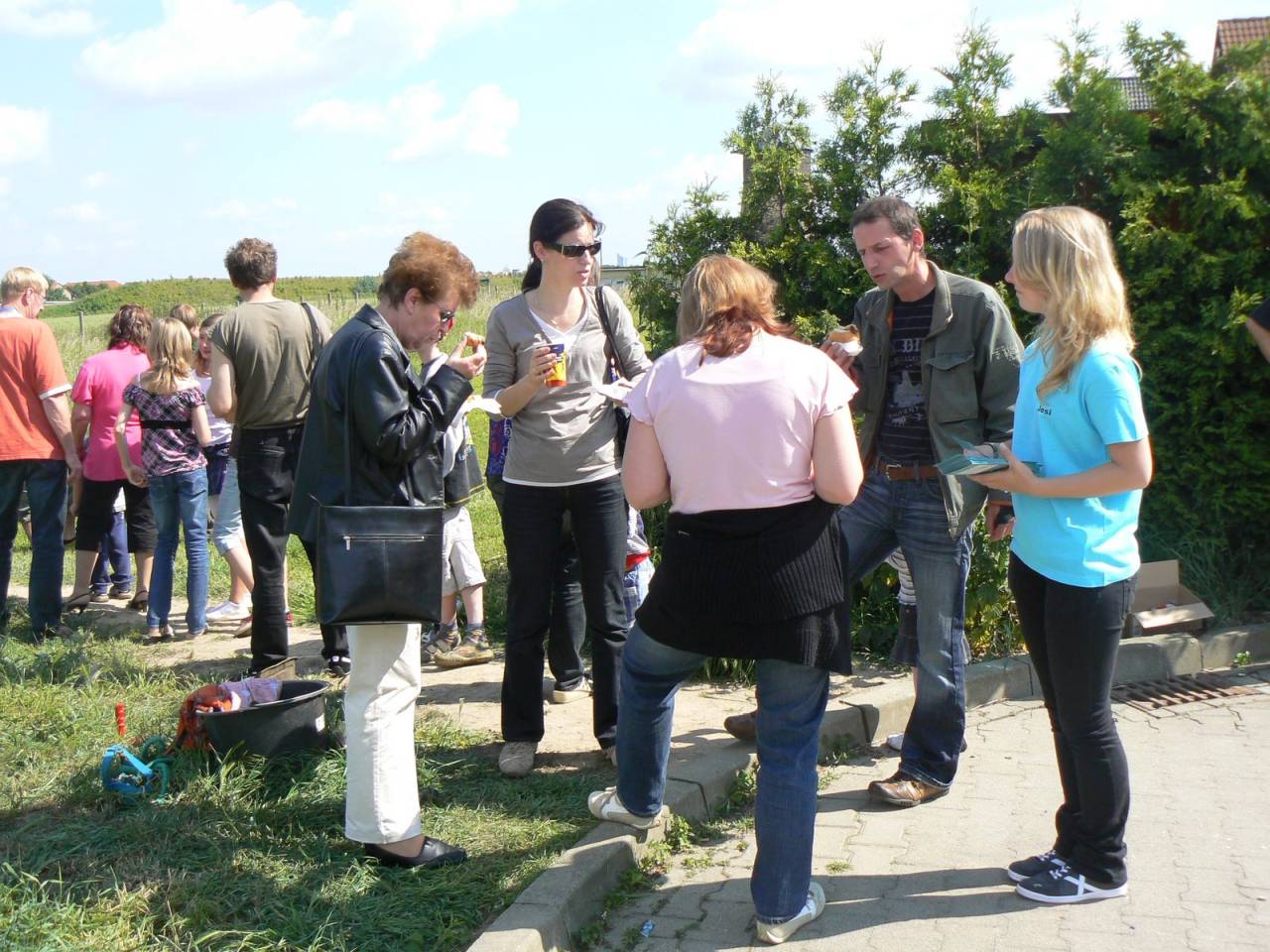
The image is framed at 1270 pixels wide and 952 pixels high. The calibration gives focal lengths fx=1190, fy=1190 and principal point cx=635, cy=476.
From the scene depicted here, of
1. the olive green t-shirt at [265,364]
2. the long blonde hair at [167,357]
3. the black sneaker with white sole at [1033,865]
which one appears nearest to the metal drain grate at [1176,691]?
the black sneaker with white sole at [1033,865]

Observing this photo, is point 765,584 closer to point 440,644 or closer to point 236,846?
point 236,846

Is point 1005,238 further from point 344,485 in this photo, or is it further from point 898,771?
point 344,485

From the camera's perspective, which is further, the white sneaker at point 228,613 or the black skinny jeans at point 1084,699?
the white sneaker at point 228,613

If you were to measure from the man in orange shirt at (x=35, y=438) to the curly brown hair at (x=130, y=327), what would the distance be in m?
0.65

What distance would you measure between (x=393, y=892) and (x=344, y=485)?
4.01 ft

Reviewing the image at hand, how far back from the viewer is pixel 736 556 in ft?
10.8

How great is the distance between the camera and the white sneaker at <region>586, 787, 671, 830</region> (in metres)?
3.94

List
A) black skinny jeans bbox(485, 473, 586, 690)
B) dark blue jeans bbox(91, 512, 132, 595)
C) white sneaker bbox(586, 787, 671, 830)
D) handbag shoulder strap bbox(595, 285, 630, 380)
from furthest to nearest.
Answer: dark blue jeans bbox(91, 512, 132, 595)
black skinny jeans bbox(485, 473, 586, 690)
handbag shoulder strap bbox(595, 285, 630, 380)
white sneaker bbox(586, 787, 671, 830)

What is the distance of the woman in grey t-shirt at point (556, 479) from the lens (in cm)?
446

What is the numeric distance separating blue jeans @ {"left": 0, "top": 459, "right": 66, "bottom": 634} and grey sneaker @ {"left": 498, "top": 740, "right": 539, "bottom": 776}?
145 inches

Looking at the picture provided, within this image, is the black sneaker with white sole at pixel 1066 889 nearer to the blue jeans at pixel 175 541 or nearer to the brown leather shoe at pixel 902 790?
the brown leather shoe at pixel 902 790

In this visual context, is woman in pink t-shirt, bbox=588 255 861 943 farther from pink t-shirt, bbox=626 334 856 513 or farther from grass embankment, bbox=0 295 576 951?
grass embankment, bbox=0 295 576 951

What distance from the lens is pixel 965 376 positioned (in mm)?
4230

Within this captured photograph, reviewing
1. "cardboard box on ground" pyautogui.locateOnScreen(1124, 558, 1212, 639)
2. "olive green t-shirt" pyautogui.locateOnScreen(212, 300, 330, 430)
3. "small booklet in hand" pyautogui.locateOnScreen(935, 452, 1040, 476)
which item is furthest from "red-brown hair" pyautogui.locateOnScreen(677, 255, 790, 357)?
"cardboard box on ground" pyautogui.locateOnScreen(1124, 558, 1212, 639)
